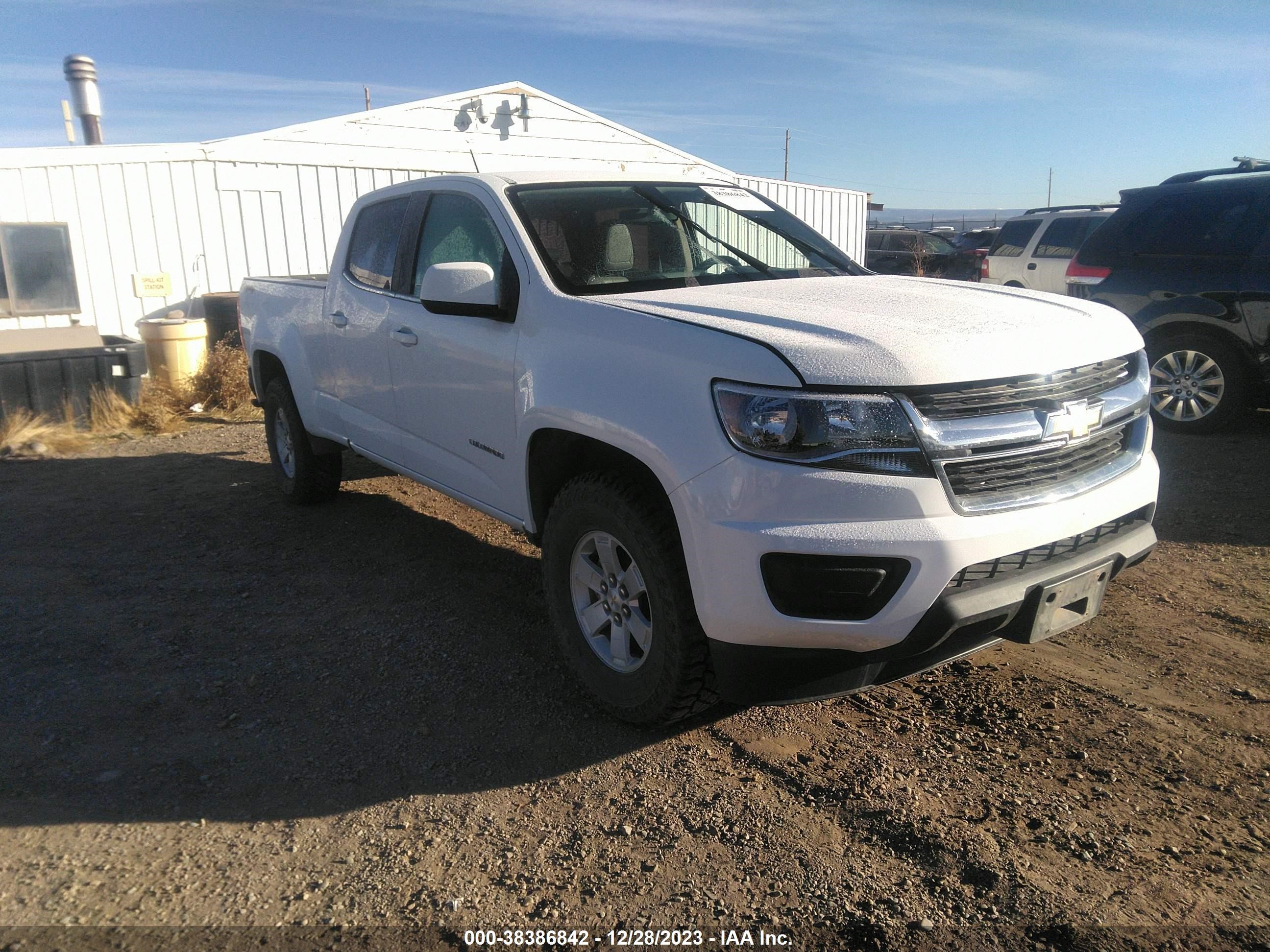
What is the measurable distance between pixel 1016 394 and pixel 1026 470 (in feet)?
0.75

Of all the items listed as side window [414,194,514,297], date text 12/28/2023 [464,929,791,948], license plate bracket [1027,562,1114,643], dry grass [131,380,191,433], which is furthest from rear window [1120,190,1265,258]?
dry grass [131,380,191,433]

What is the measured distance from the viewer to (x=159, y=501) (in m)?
6.75

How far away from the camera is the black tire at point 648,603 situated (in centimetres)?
292

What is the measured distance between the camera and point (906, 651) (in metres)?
2.66

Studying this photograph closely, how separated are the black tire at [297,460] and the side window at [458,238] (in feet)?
6.16

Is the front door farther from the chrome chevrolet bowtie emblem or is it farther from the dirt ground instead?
the chrome chevrolet bowtie emblem

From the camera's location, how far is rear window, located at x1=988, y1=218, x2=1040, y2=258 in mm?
13094

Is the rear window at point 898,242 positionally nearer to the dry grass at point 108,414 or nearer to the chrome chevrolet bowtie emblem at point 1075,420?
the dry grass at point 108,414

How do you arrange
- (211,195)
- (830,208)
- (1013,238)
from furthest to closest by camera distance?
(830,208) → (1013,238) → (211,195)

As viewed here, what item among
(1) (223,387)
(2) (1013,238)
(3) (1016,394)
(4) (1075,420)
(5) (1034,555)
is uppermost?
(2) (1013,238)

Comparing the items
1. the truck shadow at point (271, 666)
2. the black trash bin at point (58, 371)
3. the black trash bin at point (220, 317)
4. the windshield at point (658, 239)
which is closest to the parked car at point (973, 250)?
the black trash bin at point (220, 317)

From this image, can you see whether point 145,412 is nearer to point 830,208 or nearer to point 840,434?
point 840,434

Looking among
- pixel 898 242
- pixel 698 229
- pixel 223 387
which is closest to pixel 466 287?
pixel 698 229

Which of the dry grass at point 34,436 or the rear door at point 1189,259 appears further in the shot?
the dry grass at point 34,436
